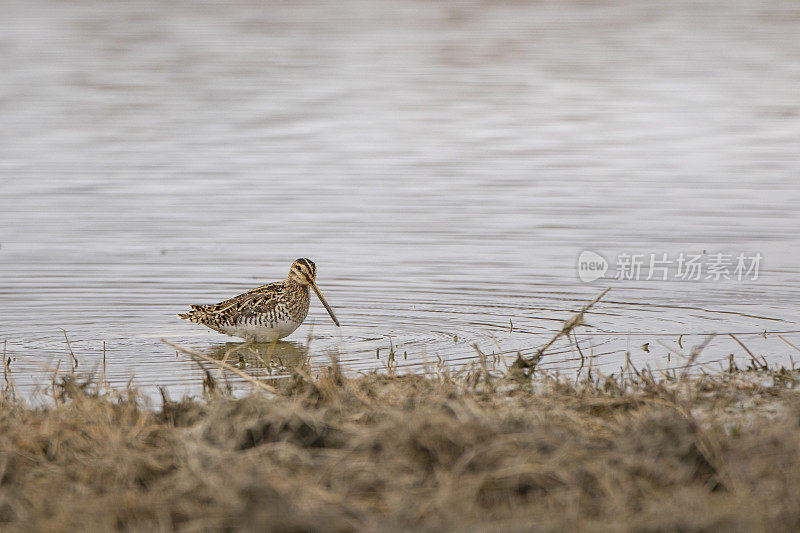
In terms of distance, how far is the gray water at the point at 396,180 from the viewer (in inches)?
430

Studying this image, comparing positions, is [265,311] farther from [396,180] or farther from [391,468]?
[396,180]

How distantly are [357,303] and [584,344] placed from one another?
9.10 feet

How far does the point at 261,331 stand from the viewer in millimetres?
10953

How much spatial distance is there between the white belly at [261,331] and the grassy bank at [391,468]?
4.21 meters

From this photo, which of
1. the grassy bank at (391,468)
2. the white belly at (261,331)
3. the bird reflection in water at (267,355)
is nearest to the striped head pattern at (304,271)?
the white belly at (261,331)

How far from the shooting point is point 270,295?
36.0 feet

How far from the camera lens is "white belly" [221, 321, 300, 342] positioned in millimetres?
10883

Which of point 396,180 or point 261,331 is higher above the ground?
point 396,180

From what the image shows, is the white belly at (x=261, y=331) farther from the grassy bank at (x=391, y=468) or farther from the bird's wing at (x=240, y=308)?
the grassy bank at (x=391, y=468)

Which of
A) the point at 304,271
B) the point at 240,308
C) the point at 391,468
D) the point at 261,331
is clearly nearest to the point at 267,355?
the point at 261,331

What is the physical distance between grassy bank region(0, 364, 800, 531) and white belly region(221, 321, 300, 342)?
13.8 feet

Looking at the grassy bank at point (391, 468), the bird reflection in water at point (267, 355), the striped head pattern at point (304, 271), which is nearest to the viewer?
the grassy bank at point (391, 468)

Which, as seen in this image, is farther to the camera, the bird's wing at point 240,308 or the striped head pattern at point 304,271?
the striped head pattern at point 304,271

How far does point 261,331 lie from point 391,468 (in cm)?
573
